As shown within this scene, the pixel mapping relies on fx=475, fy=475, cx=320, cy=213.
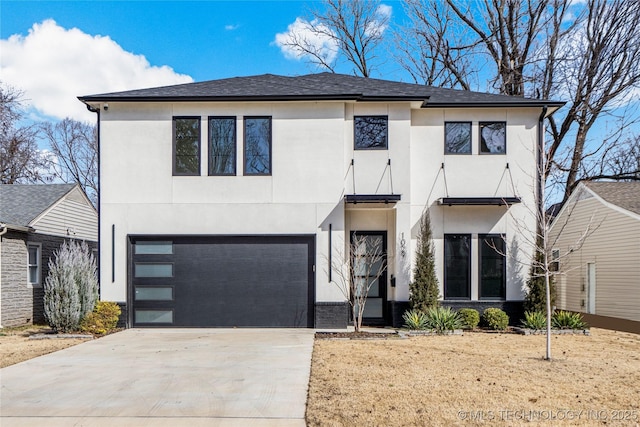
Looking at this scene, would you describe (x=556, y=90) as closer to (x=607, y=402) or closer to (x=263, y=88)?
(x=263, y=88)

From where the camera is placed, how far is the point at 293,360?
7809mm

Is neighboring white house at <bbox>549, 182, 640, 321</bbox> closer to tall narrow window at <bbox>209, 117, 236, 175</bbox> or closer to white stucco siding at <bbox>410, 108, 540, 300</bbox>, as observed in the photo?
white stucco siding at <bbox>410, 108, 540, 300</bbox>

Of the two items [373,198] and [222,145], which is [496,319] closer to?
[373,198]

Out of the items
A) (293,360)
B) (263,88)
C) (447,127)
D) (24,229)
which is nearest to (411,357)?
(293,360)

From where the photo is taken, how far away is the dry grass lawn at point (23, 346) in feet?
26.7

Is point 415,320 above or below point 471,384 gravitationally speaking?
below

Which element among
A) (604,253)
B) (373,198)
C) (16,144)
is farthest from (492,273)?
(16,144)

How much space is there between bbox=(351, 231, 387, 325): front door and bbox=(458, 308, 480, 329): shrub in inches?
75.3

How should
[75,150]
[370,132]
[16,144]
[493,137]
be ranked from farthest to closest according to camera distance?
1. [75,150]
2. [16,144]
3. [493,137]
4. [370,132]

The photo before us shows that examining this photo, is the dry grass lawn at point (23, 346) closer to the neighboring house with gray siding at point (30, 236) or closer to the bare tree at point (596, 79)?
the neighboring house with gray siding at point (30, 236)

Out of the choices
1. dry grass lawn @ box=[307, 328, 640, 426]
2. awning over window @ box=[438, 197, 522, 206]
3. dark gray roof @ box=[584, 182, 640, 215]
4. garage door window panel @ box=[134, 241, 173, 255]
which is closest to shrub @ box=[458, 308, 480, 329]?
dry grass lawn @ box=[307, 328, 640, 426]

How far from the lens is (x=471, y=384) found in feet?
20.6

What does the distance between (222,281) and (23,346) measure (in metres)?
4.21

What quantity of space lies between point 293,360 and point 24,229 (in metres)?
9.70
